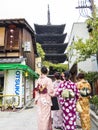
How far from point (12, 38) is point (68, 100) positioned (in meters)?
11.6

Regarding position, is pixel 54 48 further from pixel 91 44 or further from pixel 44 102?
pixel 44 102

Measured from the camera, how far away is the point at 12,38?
58.5 feet

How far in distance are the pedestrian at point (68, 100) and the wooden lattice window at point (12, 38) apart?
11009 millimetres

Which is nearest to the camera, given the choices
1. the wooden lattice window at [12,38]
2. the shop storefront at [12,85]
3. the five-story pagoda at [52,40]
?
the shop storefront at [12,85]

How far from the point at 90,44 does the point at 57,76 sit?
17.6ft

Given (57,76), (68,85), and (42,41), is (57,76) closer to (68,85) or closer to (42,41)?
(68,85)

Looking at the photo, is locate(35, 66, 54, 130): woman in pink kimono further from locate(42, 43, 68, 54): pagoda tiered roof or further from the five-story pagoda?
locate(42, 43, 68, 54): pagoda tiered roof

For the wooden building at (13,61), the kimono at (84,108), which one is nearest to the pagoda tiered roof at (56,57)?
the wooden building at (13,61)

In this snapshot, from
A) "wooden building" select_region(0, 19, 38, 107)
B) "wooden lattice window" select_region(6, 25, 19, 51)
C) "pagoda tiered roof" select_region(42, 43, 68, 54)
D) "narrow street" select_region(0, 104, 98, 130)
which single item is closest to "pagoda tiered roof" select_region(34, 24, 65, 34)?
"pagoda tiered roof" select_region(42, 43, 68, 54)

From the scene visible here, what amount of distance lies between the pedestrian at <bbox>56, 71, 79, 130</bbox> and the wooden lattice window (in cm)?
1101

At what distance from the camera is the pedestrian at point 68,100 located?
695cm

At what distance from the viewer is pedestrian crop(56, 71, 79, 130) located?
6953 mm

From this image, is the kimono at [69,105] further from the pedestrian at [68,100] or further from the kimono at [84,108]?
the kimono at [84,108]

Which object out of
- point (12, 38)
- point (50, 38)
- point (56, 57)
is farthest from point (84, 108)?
point (50, 38)
